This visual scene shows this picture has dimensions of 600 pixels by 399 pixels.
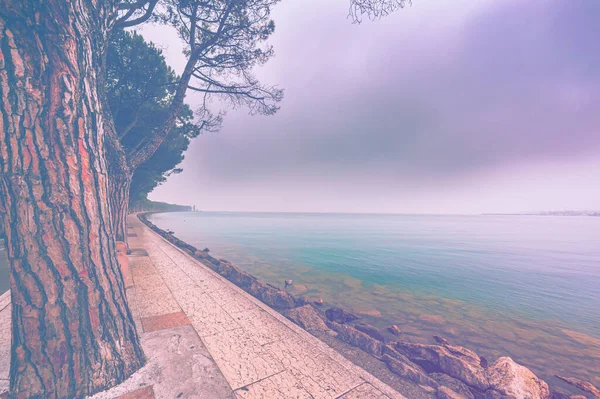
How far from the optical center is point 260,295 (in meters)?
6.20

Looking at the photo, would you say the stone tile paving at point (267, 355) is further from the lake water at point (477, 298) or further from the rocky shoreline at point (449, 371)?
the lake water at point (477, 298)

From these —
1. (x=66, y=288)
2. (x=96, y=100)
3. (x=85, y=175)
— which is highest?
(x=96, y=100)

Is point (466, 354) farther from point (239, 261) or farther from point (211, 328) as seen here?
point (239, 261)

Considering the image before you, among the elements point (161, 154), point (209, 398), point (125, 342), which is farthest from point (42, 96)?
point (161, 154)

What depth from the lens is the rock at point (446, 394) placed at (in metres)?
2.84

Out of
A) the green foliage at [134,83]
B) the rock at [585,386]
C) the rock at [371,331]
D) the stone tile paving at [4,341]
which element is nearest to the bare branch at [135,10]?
the green foliage at [134,83]

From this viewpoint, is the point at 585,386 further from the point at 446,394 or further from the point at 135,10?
the point at 135,10

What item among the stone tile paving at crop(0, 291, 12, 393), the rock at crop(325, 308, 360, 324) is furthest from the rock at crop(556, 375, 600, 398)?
the stone tile paving at crop(0, 291, 12, 393)

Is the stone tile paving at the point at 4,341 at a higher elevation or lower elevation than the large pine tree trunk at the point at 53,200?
lower

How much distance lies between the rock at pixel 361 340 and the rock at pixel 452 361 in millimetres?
682

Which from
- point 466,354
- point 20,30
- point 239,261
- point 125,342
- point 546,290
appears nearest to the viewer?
point 20,30

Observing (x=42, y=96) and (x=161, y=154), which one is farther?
(x=161, y=154)

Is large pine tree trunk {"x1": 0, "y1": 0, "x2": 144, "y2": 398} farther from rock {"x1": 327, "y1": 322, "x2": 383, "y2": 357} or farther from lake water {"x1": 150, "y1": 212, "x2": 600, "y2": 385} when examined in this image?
lake water {"x1": 150, "y1": 212, "x2": 600, "y2": 385}

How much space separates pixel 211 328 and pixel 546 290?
18651mm
